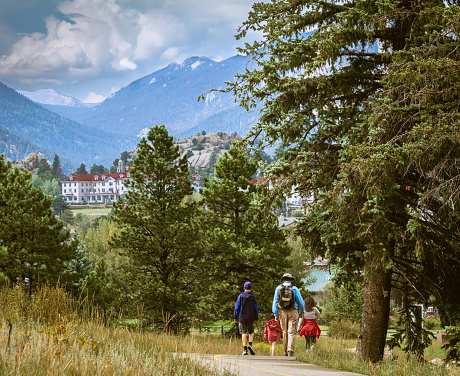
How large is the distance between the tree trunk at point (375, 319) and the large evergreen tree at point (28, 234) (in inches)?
606

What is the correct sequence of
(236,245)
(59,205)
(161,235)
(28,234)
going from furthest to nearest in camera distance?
(59,205) < (161,235) < (236,245) < (28,234)

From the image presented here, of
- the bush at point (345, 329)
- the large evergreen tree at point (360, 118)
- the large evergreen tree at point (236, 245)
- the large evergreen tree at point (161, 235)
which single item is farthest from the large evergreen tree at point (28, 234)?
the bush at point (345, 329)

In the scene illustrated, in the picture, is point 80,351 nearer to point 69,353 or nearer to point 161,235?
point 69,353

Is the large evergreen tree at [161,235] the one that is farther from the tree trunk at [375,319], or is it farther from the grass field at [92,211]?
the grass field at [92,211]

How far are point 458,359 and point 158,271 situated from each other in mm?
17827

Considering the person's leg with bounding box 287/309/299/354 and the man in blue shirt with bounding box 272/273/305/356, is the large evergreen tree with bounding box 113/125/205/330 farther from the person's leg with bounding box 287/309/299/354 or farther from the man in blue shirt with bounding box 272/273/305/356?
the person's leg with bounding box 287/309/299/354

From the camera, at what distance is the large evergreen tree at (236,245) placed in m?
22.7

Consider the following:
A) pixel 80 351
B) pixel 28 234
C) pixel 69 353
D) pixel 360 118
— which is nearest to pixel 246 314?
pixel 360 118

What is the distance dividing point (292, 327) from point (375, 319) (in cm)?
175

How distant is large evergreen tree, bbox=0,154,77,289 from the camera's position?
21.2 m

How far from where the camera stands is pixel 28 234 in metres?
22.1

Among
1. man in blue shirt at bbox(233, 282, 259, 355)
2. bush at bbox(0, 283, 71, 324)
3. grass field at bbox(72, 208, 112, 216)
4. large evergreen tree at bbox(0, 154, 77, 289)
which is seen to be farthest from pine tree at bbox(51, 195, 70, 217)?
bush at bbox(0, 283, 71, 324)

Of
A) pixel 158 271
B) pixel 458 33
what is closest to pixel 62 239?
pixel 158 271

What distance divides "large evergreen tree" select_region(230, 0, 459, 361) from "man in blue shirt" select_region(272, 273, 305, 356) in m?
1.32
